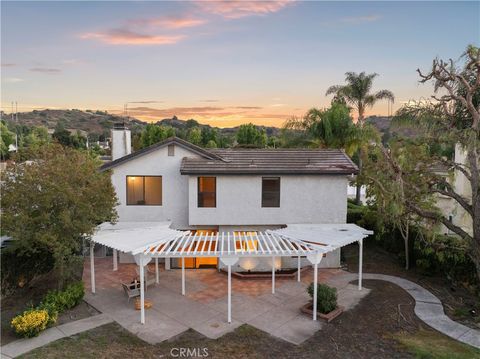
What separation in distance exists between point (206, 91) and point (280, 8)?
15816mm

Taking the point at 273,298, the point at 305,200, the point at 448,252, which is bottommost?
the point at 273,298

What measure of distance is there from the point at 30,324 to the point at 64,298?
234cm

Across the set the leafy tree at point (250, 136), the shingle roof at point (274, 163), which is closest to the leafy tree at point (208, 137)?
the leafy tree at point (250, 136)

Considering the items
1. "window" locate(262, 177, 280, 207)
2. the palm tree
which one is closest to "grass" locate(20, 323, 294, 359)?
"window" locate(262, 177, 280, 207)

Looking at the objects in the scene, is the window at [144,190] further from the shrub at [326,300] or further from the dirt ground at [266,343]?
the shrub at [326,300]

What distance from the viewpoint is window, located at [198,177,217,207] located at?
19469mm

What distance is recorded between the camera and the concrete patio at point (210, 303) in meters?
12.7

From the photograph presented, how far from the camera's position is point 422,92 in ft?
45.3

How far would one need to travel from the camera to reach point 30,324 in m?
11.6

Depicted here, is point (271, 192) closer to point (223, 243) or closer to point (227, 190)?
point (227, 190)

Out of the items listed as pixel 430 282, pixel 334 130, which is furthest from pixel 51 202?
pixel 334 130

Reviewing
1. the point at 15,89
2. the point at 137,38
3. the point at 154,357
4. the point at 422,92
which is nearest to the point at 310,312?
the point at 154,357

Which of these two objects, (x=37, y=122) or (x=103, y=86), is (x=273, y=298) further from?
(x=37, y=122)

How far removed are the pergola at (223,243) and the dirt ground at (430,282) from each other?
3498 millimetres
